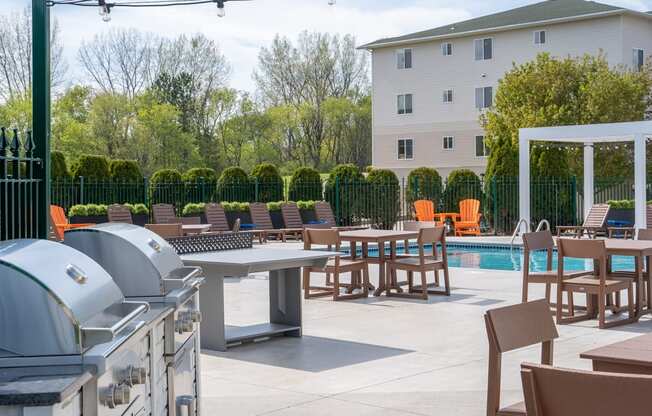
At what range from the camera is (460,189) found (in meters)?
30.4

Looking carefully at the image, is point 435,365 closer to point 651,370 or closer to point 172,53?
point 651,370

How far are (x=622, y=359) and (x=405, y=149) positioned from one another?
139 ft

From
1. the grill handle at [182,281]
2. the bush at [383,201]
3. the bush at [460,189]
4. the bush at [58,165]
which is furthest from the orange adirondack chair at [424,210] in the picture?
the grill handle at [182,281]

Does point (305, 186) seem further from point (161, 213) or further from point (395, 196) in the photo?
point (161, 213)

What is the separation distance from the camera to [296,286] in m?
9.12

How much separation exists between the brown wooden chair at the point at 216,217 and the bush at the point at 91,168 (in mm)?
3922

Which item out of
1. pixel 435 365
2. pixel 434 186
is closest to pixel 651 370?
pixel 435 365

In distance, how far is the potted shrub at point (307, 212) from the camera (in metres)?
26.1

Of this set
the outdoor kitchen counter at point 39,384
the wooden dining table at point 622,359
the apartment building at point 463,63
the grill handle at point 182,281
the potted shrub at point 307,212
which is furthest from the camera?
the apartment building at point 463,63

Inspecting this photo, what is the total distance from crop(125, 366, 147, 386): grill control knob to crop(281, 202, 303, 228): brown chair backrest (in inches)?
861

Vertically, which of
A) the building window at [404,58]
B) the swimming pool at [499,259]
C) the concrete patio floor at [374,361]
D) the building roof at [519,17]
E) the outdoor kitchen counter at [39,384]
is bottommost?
the swimming pool at [499,259]

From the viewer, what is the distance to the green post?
5.29 m

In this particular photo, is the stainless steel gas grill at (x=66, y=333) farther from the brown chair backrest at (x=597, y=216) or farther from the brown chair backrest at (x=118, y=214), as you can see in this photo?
the brown chair backrest at (x=597, y=216)

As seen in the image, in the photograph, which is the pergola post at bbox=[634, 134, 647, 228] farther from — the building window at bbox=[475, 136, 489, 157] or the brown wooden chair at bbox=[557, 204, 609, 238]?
the building window at bbox=[475, 136, 489, 157]
